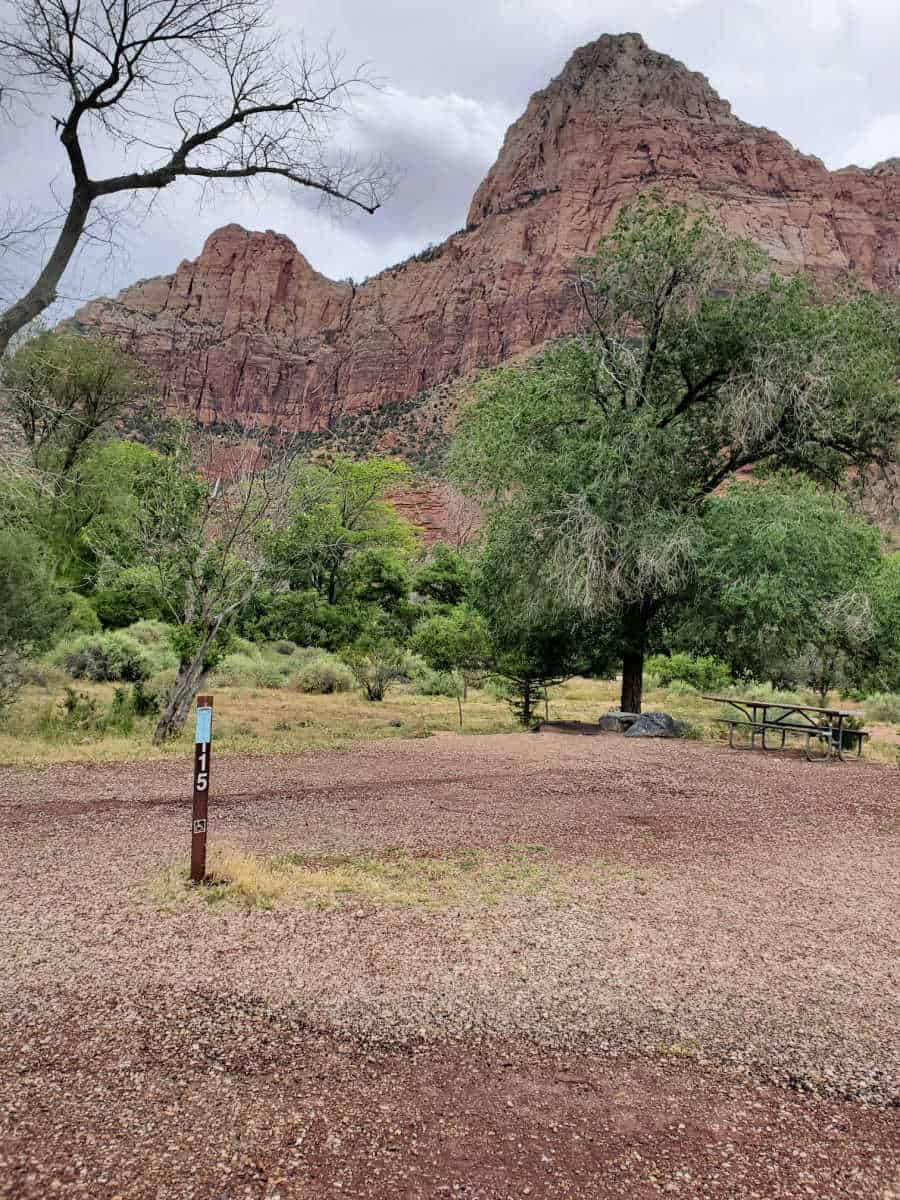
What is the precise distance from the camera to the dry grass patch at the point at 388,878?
4.72 meters

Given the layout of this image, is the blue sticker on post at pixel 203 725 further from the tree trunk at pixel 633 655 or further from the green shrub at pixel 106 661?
the green shrub at pixel 106 661

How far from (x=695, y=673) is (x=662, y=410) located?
1878cm

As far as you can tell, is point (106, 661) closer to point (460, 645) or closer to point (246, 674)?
point (246, 674)

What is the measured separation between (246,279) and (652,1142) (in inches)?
5517

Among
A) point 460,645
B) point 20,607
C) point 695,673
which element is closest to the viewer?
point 20,607

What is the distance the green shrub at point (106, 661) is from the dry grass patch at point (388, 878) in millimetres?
15499

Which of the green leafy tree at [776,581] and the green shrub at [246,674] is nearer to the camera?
the green leafy tree at [776,581]

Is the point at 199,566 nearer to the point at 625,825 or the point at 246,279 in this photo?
the point at 625,825

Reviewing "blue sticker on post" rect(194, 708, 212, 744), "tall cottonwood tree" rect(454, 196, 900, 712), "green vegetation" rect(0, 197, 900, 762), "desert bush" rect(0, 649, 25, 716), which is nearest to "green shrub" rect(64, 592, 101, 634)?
"green vegetation" rect(0, 197, 900, 762)

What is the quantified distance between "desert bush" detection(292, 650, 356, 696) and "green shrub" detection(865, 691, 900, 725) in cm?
1635

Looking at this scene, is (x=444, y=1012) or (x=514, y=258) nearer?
(x=444, y=1012)

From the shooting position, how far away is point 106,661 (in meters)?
20.6

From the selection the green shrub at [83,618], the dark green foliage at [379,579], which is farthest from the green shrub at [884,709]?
the green shrub at [83,618]

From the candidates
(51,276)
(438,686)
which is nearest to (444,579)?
(438,686)
